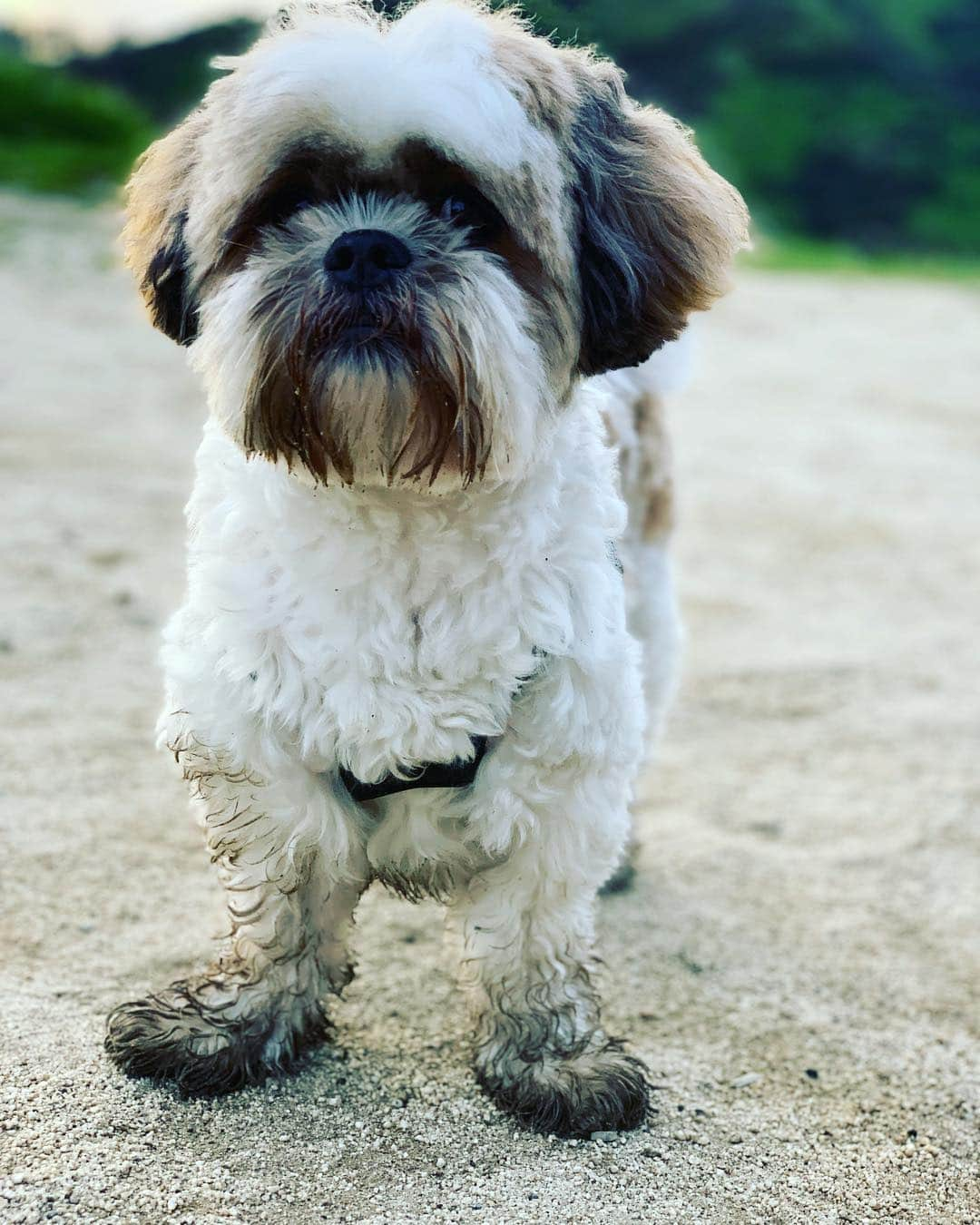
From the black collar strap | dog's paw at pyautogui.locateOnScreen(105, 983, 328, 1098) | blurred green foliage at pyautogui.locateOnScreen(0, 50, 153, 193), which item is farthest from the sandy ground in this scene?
blurred green foliage at pyautogui.locateOnScreen(0, 50, 153, 193)

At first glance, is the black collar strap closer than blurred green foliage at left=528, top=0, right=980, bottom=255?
Yes

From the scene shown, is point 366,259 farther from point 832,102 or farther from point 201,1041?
point 832,102

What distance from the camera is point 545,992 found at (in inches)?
104

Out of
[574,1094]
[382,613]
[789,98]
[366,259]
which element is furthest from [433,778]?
[789,98]

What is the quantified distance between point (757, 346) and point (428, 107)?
8968 millimetres

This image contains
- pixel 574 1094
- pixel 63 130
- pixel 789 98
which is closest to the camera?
pixel 574 1094

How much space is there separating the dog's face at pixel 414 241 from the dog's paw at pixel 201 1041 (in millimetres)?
1075

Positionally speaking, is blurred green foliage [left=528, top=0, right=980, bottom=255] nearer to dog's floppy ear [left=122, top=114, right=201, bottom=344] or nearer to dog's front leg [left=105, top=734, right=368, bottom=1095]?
dog's floppy ear [left=122, top=114, right=201, bottom=344]

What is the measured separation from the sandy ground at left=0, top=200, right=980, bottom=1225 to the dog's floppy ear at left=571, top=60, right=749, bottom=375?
4.52 ft

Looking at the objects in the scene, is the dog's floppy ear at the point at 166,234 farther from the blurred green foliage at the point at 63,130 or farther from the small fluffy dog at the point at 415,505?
the blurred green foliage at the point at 63,130

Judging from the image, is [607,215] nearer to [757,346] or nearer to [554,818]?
[554,818]

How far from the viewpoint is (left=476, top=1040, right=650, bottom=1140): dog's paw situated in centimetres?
253

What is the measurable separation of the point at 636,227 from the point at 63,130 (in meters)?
14.2

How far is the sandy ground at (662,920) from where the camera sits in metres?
2.38
